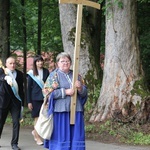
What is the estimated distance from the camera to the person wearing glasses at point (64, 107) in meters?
5.56

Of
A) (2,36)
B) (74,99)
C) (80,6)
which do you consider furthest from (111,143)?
(2,36)

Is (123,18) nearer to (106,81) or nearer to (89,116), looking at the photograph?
(106,81)

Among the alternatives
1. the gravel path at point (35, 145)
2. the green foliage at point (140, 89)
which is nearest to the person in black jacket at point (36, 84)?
the gravel path at point (35, 145)

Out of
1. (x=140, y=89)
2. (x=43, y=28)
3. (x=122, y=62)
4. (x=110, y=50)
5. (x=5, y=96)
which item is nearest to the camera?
(x=5, y=96)

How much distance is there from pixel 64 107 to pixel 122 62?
3.90 metres

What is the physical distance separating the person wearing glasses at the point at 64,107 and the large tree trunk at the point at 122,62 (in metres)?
3.41

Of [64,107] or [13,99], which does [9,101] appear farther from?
[64,107]

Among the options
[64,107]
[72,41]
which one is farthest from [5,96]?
[72,41]

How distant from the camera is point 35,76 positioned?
7680 millimetres

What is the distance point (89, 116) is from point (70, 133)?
13.6ft

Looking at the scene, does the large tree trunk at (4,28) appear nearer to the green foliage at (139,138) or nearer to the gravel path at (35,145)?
the gravel path at (35,145)

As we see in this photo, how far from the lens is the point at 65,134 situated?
5.65 m

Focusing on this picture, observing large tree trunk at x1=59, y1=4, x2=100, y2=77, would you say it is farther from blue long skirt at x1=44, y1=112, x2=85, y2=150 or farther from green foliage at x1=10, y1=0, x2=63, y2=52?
green foliage at x1=10, y1=0, x2=63, y2=52

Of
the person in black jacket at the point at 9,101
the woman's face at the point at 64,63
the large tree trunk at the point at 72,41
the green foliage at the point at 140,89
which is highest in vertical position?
the large tree trunk at the point at 72,41
